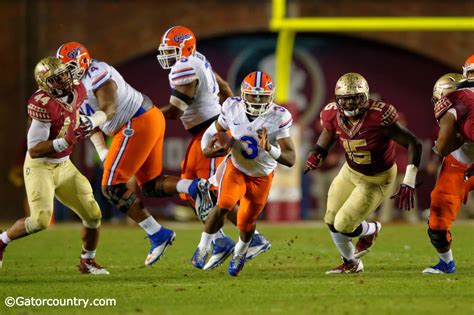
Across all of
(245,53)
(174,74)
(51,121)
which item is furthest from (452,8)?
(51,121)

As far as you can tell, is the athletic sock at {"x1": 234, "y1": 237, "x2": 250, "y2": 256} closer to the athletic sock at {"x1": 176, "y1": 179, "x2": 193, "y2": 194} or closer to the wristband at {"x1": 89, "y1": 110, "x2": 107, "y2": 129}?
the athletic sock at {"x1": 176, "y1": 179, "x2": 193, "y2": 194}

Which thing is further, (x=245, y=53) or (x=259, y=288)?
(x=245, y=53)

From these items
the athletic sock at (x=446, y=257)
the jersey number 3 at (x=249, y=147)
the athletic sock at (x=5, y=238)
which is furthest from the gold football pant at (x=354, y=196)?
the athletic sock at (x=5, y=238)

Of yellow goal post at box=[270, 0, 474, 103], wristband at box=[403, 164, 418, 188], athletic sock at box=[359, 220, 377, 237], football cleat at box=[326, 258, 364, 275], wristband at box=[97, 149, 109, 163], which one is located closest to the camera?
wristband at box=[403, 164, 418, 188]

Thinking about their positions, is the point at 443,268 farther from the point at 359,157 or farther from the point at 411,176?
the point at 359,157

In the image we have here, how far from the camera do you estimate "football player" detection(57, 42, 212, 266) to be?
8.20m

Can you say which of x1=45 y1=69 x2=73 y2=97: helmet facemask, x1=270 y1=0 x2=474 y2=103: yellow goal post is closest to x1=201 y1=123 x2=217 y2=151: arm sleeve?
x1=45 y1=69 x2=73 y2=97: helmet facemask

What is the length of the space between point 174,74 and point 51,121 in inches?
46.0

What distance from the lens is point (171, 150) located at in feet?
55.6

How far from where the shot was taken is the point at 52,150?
7648mm

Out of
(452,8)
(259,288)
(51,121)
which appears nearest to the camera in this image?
(259,288)

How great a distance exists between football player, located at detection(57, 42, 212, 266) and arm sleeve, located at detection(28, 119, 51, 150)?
502mm

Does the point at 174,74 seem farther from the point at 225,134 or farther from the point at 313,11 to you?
the point at 313,11

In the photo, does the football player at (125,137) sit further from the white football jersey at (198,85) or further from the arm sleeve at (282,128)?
the arm sleeve at (282,128)
